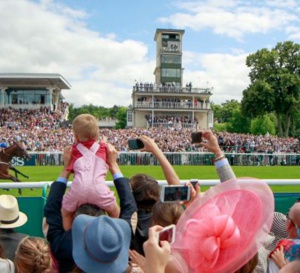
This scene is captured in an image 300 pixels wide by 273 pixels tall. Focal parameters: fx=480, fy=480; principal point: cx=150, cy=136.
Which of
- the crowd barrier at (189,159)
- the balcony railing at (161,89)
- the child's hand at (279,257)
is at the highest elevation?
the balcony railing at (161,89)

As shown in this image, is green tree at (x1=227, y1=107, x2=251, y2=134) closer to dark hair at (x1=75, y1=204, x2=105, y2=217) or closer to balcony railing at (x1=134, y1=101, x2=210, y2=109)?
balcony railing at (x1=134, y1=101, x2=210, y2=109)

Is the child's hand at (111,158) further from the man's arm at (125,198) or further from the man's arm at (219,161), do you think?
the man's arm at (219,161)

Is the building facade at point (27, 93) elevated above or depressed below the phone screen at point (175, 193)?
above

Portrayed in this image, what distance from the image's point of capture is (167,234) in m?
1.73

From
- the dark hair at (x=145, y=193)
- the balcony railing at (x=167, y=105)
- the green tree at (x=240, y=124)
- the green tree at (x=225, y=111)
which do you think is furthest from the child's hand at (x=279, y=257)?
the green tree at (x=225, y=111)

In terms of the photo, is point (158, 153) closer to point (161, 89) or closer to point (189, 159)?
point (189, 159)

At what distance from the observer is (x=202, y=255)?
175 centimetres

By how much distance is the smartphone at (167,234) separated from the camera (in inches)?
67.4

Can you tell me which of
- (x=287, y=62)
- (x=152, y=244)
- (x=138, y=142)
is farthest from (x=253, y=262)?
(x=287, y=62)

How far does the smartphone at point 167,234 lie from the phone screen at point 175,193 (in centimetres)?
80

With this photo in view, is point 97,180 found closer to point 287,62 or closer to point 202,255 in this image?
point 202,255

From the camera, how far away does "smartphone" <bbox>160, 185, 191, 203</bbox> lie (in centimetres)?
254

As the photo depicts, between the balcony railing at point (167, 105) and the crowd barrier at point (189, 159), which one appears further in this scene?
the balcony railing at point (167, 105)

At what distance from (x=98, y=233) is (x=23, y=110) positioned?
178 ft
